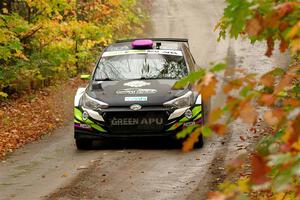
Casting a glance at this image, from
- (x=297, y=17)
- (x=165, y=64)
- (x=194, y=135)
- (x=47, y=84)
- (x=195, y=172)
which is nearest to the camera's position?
(x=194, y=135)

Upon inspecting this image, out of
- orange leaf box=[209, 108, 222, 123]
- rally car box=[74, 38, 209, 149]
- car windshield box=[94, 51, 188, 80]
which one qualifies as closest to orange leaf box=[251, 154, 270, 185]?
orange leaf box=[209, 108, 222, 123]

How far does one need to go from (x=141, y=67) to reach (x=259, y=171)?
8.93 meters

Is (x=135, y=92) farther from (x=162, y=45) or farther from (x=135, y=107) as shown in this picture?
(x=162, y=45)

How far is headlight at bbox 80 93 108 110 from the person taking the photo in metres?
10.1

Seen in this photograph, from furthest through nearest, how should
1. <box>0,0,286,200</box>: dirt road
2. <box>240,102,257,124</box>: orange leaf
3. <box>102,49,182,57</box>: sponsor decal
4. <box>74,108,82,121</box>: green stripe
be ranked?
<box>102,49,182,57</box>: sponsor decal → <box>74,108,82,121</box>: green stripe → <box>0,0,286,200</box>: dirt road → <box>240,102,257,124</box>: orange leaf

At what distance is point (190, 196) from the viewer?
743 cm

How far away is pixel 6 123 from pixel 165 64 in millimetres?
4592

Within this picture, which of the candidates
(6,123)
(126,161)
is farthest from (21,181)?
(6,123)

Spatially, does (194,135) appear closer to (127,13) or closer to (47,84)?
(47,84)

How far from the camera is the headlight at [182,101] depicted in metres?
9.95

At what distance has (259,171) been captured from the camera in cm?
231

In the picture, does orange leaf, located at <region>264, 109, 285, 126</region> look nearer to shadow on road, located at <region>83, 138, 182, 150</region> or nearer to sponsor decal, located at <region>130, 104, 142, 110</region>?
sponsor decal, located at <region>130, 104, 142, 110</region>

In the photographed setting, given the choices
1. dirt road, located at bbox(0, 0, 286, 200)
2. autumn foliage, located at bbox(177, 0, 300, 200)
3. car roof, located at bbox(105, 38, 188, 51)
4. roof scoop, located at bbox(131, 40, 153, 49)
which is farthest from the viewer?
car roof, located at bbox(105, 38, 188, 51)

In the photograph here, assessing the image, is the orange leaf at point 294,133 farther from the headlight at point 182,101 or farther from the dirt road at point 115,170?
the headlight at point 182,101
